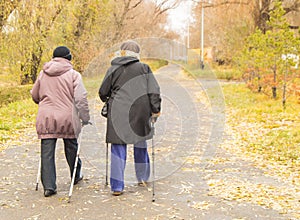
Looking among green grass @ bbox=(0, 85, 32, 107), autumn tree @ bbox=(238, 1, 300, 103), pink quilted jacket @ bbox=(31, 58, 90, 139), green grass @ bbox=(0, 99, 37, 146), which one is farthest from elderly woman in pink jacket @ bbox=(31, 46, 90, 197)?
green grass @ bbox=(0, 85, 32, 107)

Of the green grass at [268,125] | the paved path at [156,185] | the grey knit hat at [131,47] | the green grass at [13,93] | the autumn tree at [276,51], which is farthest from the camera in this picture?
the green grass at [13,93]

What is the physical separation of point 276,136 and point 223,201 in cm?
478

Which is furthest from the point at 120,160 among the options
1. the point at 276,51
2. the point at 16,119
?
the point at 276,51

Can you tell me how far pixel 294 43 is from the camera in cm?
1407

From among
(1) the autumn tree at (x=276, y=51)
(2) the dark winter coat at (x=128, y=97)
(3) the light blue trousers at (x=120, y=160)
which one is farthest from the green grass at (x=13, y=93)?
(2) the dark winter coat at (x=128, y=97)

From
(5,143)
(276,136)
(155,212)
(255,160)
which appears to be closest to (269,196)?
(155,212)

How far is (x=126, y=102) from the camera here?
575 centimetres

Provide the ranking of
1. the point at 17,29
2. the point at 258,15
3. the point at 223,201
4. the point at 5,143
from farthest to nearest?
1. the point at 258,15
2. the point at 17,29
3. the point at 5,143
4. the point at 223,201

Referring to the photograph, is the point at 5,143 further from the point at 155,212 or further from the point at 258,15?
the point at 258,15

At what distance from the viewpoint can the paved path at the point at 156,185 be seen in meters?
5.03

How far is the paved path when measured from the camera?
5027 mm

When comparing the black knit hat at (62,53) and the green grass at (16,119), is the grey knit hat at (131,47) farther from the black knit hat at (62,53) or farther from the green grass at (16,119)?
the green grass at (16,119)

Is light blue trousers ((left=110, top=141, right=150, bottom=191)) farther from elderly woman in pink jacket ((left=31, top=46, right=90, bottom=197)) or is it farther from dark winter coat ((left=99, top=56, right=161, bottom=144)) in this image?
elderly woman in pink jacket ((left=31, top=46, right=90, bottom=197))

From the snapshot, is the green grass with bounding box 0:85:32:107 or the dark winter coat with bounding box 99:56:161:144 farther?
the green grass with bounding box 0:85:32:107
